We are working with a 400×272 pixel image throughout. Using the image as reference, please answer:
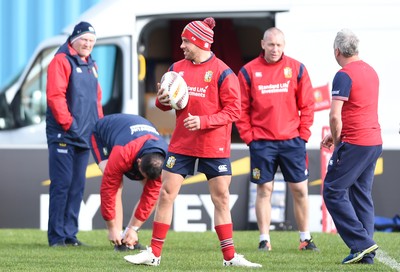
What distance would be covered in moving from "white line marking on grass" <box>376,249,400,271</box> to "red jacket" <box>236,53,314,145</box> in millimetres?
1326

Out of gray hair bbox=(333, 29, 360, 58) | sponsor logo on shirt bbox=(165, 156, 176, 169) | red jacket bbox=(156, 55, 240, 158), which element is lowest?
sponsor logo on shirt bbox=(165, 156, 176, 169)

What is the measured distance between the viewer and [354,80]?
30.8 ft

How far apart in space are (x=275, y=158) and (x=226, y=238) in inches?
82.3

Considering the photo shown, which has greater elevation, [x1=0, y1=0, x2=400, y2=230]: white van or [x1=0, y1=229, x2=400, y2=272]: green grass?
[x1=0, y1=0, x2=400, y2=230]: white van

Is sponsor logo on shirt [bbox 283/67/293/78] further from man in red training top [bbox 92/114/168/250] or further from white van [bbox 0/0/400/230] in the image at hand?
white van [bbox 0/0/400/230]

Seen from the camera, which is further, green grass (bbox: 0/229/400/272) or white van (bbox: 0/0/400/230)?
white van (bbox: 0/0/400/230)

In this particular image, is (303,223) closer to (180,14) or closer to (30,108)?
(180,14)

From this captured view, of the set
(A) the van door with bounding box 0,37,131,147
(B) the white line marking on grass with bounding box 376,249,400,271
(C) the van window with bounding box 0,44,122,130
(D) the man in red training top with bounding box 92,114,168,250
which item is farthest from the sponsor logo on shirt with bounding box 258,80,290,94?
(C) the van window with bounding box 0,44,122,130

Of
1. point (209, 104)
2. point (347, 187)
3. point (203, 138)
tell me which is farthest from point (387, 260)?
point (209, 104)

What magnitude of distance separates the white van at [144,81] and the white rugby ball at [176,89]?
484cm

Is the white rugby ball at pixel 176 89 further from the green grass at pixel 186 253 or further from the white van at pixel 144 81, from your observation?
the white van at pixel 144 81

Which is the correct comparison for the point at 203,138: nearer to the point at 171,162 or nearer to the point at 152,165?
the point at 171,162

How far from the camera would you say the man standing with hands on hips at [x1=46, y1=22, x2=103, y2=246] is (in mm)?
11500

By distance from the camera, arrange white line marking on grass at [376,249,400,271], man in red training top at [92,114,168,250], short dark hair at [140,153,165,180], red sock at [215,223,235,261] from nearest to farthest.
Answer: red sock at [215,223,235,261] < white line marking on grass at [376,249,400,271] < short dark hair at [140,153,165,180] < man in red training top at [92,114,168,250]
